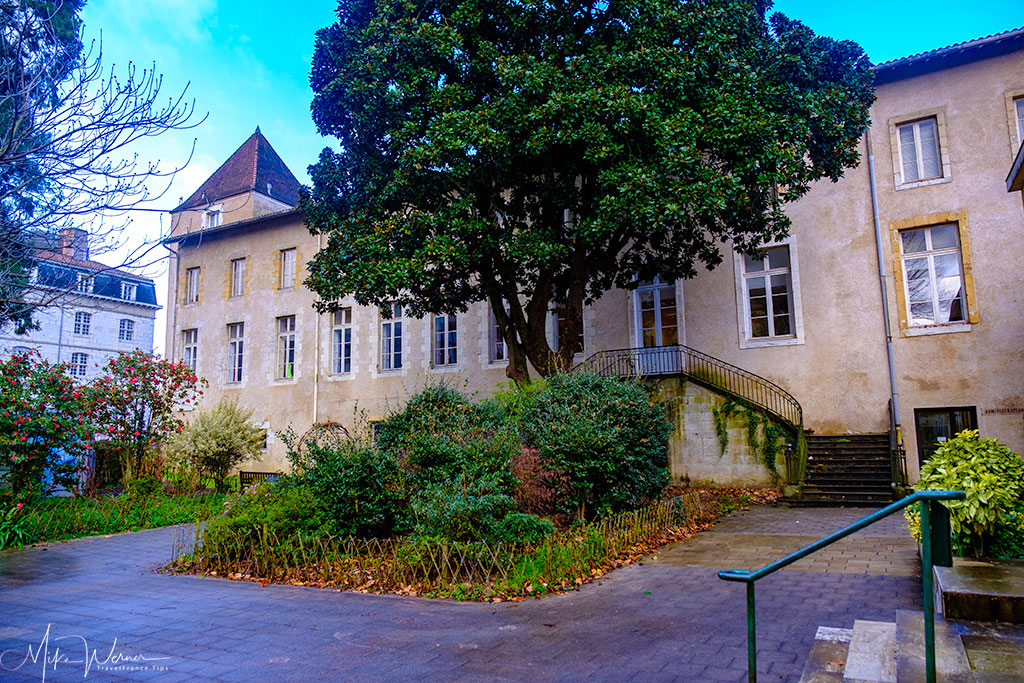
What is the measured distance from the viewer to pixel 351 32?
14.3 metres

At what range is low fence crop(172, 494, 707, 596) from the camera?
22.8ft

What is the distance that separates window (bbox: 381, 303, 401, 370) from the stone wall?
1012 cm

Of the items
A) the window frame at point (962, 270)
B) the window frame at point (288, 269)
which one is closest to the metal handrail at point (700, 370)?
the window frame at point (962, 270)

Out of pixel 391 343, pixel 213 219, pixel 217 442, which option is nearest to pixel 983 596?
pixel 217 442

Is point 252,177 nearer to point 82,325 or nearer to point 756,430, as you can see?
point 756,430

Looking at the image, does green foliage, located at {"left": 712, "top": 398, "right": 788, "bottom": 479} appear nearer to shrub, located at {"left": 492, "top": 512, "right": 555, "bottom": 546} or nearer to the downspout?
shrub, located at {"left": 492, "top": 512, "right": 555, "bottom": 546}

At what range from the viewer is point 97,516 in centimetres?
1210

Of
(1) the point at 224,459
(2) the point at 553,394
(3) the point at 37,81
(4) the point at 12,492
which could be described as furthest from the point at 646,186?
(1) the point at 224,459

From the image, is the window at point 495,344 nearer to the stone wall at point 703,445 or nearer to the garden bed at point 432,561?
the stone wall at point 703,445

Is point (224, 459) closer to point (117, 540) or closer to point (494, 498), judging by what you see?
point (117, 540)

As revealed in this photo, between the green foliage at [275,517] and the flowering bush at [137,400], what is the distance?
8.83m

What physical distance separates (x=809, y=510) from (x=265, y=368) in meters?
19.2

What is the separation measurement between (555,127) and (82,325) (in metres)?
43.3

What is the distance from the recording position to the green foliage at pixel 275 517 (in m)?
8.25
